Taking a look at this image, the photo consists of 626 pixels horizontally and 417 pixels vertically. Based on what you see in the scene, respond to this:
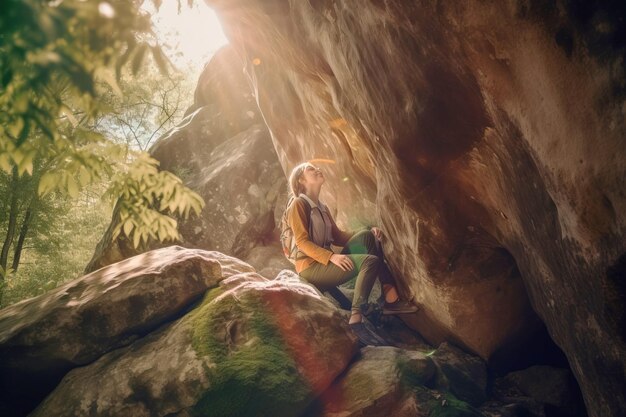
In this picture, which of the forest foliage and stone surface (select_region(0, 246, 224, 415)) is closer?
the forest foliage

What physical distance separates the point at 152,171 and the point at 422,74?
2.92 metres

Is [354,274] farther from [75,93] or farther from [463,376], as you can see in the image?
[75,93]

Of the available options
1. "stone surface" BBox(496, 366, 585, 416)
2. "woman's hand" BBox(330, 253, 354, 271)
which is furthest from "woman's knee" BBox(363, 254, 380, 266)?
"stone surface" BBox(496, 366, 585, 416)

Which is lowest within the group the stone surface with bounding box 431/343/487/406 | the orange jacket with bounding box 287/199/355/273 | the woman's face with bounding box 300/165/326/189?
the stone surface with bounding box 431/343/487/406

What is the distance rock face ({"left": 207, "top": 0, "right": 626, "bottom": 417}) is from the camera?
252 cm

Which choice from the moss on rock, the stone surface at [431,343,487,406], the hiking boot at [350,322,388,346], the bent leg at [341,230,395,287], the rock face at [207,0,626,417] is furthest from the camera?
the bent leg at [341,230,395,287]

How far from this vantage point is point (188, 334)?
486 cm

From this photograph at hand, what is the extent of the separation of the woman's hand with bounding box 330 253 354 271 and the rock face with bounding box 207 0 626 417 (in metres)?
1.03

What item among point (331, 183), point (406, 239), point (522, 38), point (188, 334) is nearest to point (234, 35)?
point (331, 183)

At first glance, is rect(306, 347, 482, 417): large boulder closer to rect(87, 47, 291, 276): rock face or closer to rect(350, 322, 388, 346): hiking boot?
rect(350, 322, 388, 346): hiking boot

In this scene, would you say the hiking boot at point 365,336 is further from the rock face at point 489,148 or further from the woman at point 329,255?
the rock face at point 489,148

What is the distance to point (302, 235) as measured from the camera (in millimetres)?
6301

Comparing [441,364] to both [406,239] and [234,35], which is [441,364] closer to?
[406,239]

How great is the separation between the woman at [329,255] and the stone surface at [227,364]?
0.97m
